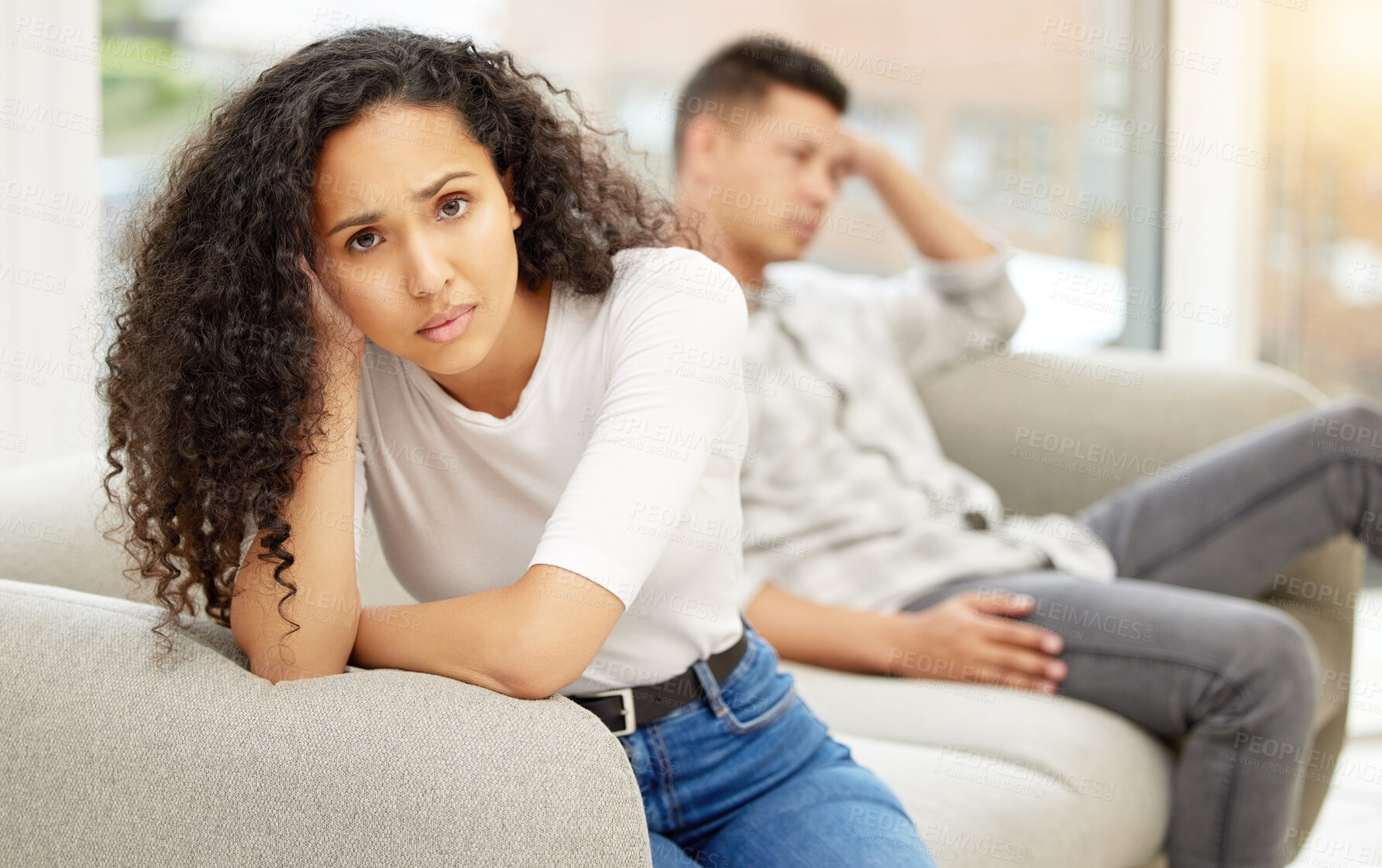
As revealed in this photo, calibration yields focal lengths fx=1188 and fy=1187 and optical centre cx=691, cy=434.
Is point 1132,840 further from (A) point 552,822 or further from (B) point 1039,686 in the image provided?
(A) point 552,822

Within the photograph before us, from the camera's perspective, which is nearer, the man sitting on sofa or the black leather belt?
the black leather belt

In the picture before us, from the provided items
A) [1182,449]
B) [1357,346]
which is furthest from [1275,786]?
[1357,346]

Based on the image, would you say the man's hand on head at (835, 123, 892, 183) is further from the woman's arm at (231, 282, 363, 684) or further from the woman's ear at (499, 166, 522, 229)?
the woman's arm at (231, 282, 363, 684)

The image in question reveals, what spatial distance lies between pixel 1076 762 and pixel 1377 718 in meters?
1.68

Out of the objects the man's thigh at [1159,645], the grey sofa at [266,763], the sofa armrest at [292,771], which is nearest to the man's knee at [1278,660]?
the man's thigh at [1159,645]

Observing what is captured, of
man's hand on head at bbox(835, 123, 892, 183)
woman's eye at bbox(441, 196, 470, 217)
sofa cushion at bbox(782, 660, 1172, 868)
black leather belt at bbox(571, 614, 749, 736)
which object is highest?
woman's eye at bbox(441, 196, 470, 217)

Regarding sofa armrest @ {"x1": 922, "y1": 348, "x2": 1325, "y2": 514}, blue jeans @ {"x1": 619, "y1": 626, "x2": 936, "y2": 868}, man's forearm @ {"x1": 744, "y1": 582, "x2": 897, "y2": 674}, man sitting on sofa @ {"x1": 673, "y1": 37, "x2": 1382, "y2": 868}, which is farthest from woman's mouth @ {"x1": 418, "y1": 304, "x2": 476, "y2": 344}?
sofa armrest @ {"x1": 922, "y1": 348, "x2": 1325, "y2": 514}

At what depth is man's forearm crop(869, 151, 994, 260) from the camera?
210 centimetres

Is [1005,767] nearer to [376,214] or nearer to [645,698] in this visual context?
[645,698]

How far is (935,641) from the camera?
62.8 inches

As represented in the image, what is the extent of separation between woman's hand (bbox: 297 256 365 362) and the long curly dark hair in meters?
0.02

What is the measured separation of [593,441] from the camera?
0.97 metres

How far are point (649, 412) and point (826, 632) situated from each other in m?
0.75

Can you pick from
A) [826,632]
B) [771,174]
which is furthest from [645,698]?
[771,174]
